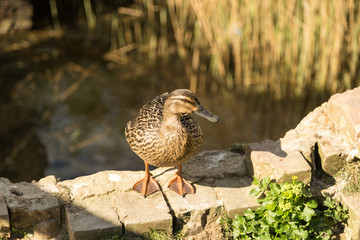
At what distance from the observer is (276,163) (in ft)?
10.4

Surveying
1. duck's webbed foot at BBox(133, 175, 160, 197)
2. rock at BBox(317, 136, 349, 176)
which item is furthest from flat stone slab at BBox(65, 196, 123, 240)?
rock at BBox(317, 136, 349, 176)

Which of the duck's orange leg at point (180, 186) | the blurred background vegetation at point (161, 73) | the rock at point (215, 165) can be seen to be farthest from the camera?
the blurred background vegetation at point (161, 73)

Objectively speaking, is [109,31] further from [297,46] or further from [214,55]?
[297,46]

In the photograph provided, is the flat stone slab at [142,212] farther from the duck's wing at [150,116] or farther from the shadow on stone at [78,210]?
the duck's wing at [150,116]

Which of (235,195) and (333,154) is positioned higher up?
(333,154)

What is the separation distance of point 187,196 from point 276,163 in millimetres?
585

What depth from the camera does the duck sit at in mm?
3029

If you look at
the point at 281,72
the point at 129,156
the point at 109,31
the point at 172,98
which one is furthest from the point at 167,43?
the point at 172,98

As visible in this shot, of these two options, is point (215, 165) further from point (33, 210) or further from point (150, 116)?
point (33, 210)

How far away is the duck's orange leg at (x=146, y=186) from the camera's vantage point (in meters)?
3.19

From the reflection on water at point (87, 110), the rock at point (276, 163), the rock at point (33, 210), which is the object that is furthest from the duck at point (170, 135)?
the reflection on water at point (87, 110)

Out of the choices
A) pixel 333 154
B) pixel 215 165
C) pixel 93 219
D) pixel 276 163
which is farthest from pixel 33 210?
pixel 333 154

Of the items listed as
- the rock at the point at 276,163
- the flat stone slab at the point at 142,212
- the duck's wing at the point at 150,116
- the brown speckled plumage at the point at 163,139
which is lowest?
the flat stone slab at the point at 142,212

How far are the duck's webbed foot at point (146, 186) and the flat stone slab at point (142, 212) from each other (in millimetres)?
26
